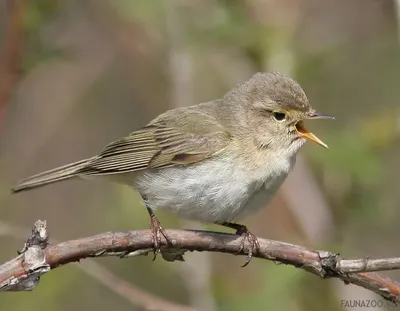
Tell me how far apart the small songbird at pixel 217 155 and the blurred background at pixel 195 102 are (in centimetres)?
41

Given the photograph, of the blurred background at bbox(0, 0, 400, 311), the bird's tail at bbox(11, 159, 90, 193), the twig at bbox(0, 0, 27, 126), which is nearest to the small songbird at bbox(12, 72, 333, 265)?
the bird's tail at bbox(11, 159, 90, 193)

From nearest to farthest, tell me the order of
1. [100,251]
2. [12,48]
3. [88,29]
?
[100,251] → [12,48] → [88,29]

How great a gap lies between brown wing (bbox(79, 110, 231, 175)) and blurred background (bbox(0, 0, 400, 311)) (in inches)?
16.2

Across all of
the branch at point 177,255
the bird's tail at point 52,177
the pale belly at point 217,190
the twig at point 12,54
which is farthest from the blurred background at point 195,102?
the branch at point 177,255

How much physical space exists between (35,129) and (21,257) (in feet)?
13.3

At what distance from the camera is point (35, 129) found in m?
6.18

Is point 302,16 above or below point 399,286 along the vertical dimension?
above

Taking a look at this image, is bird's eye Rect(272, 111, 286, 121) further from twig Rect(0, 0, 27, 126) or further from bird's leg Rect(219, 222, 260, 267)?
twig Rect(0, 0, 27, 126)

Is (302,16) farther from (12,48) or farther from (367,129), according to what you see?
(12,48)

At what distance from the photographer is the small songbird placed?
3.66 meters

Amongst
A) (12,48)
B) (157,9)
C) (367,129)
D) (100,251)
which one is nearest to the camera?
(100,251)

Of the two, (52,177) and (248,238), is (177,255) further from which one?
(52,177)

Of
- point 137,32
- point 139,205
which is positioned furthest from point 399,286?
point 137,32

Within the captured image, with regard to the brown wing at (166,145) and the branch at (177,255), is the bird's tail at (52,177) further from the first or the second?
the branch at (177,255)
